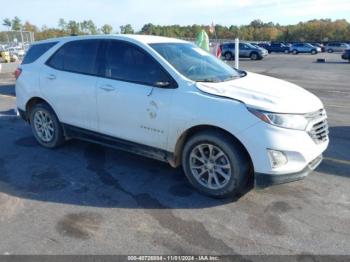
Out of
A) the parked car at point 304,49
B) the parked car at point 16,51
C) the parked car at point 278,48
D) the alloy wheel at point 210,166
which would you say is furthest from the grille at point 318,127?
the parked car at point 278,48

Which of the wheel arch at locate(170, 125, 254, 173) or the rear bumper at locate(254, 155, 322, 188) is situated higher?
the wheel arch at locate(170, 125, 254, 173)

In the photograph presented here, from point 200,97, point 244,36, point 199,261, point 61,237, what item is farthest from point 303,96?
point 244,36

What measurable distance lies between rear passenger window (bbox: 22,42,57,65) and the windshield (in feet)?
6.79

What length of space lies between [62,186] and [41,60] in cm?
228

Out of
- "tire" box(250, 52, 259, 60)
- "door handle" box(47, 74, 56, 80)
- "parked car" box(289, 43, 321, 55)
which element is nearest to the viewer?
"door handle" box(47, 74, 56, 80)

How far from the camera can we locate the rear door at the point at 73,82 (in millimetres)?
4941

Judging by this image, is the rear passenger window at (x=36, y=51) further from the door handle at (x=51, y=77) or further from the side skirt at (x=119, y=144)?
the side skirt at (x=119, y=144)

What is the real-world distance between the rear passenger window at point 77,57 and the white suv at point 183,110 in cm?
2

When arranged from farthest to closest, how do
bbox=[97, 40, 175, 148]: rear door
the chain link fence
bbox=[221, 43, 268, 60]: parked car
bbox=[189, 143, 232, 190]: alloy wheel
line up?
bbox=[221, 43, 268, 60]: parked car → the chain link fence → bbox=[97, 40, 175, 148]: rear door → bbox=[189, 143, 232, 190]: alloy wheel

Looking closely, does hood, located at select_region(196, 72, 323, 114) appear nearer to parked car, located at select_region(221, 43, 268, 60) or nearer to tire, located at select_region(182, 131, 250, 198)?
tire, located at select_region(182, 131, 250, 198)

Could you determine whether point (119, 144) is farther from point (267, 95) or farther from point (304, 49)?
point (304, 49)

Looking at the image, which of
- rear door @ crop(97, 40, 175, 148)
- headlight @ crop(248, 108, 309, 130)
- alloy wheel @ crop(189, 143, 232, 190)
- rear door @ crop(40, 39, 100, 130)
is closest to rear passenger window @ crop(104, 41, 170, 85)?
rear door @ crop(97, 40, 175, 148)

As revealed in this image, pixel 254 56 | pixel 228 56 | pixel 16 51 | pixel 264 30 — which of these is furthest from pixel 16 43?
pixel 264 30

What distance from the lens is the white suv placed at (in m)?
3.69
